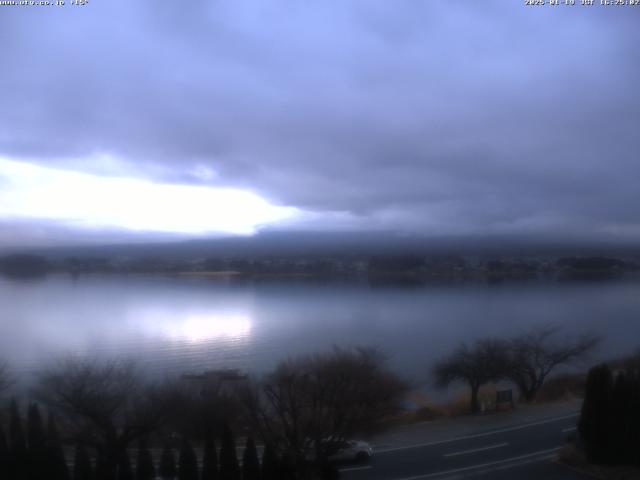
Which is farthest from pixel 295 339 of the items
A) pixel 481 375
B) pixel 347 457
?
pixel 347 457

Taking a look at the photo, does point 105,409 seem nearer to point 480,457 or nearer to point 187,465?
point 187,465

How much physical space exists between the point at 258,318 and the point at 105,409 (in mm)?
16483

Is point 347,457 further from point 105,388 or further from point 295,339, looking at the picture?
point 295,339

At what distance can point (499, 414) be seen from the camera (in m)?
9.91

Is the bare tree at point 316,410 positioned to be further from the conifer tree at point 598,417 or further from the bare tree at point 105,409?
the conifer tree at point 598,417

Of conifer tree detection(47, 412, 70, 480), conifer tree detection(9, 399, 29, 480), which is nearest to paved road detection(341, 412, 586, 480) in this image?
conifer tree detection(47, 412, 70, 480)

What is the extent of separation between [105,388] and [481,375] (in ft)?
26.1

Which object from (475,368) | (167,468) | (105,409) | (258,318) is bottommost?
(475,368)

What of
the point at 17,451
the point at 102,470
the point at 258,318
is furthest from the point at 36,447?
the point at 258,318

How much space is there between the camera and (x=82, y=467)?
5316 mm

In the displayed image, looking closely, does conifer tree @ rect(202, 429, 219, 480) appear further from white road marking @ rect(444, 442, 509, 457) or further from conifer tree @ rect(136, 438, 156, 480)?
white road marking @ rect(444, 442, 509, 457)

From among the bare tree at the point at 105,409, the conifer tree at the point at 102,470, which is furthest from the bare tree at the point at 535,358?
the conifer tree at the point at 102,470

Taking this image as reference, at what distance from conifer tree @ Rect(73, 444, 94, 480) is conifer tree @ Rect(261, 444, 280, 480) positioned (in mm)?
1677

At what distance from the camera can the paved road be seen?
6531mm
